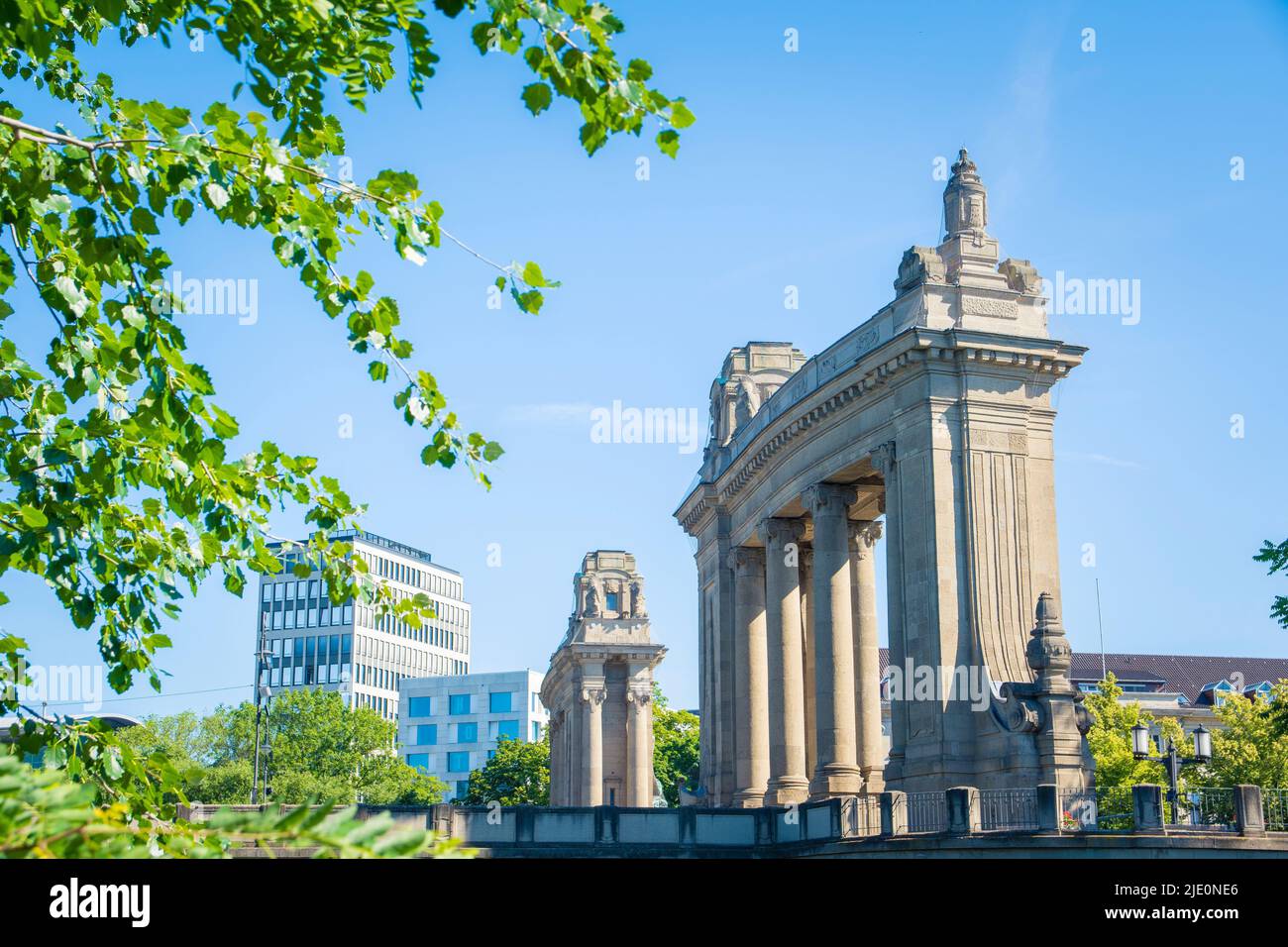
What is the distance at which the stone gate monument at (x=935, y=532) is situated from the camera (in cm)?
3806

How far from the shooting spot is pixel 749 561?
186 ft

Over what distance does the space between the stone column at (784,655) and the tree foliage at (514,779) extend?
193 feet

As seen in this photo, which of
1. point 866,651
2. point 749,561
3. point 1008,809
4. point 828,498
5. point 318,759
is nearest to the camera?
point 1008,809

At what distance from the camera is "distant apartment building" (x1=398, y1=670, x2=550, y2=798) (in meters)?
166

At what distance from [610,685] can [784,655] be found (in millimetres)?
33207

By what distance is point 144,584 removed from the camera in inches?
455

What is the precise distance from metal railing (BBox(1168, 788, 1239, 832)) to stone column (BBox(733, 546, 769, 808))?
1579cm

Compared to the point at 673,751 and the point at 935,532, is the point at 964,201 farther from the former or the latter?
the point at 673,751

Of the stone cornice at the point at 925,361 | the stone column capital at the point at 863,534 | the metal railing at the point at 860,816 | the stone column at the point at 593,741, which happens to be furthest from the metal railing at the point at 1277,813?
the stone column at the point at 593,741

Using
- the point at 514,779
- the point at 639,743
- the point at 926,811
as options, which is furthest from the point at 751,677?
the point at 514,779

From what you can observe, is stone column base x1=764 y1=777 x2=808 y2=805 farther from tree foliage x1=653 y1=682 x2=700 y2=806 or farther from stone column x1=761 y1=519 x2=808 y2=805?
tree foliage x1=653 y1=682 x2=700 y2=806

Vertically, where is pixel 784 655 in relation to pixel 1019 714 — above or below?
above

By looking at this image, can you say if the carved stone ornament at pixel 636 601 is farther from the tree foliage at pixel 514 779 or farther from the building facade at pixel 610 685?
the tree foliage at pixel 514 779
